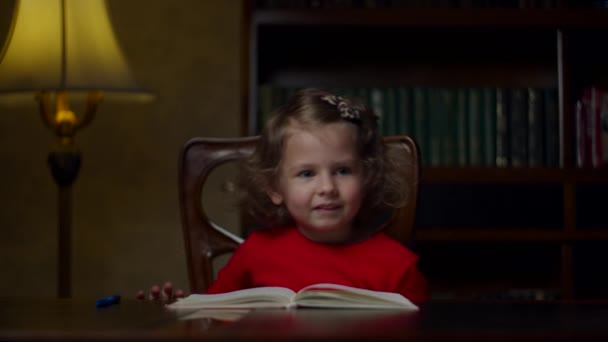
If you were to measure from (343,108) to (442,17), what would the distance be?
3.16ft

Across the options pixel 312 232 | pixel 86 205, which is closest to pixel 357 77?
pixel 86 205

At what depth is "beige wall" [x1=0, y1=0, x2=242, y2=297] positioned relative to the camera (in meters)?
2.76

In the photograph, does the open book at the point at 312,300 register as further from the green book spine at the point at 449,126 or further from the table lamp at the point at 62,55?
the green book spine at the point at 449,126

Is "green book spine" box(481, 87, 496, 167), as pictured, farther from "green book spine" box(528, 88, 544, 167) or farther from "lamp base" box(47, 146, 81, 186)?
"lamp base" box(47, 146, 81, 186)

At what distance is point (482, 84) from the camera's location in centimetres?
275

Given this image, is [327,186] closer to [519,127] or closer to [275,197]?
[275,197]

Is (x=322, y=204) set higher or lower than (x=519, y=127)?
lower

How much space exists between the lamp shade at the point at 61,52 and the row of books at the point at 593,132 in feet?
4.07

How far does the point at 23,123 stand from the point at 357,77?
1.03 metres

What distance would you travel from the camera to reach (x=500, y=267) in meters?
2.70

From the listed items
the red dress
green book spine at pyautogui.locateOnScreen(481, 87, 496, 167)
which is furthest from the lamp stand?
green book spine at pyautogui.locateOnScreen(481, 87, 496, 167)

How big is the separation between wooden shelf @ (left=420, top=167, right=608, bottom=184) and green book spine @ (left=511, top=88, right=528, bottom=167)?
2.6 inches

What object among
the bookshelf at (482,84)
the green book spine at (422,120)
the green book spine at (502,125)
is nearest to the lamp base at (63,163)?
the bookshelf at (482,84)

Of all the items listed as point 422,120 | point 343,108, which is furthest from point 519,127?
point 343,108
